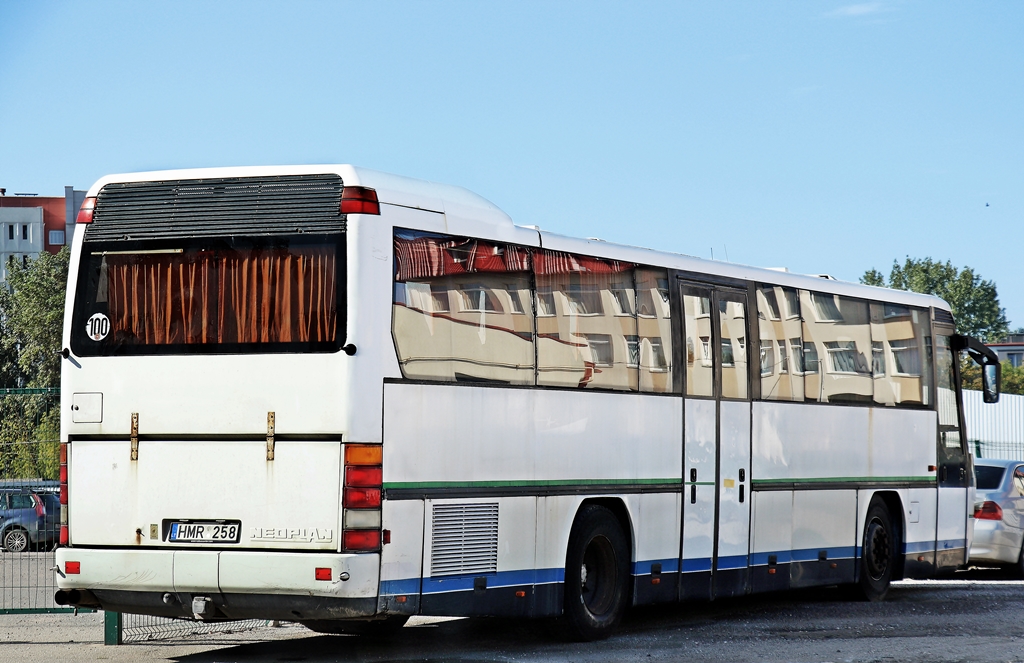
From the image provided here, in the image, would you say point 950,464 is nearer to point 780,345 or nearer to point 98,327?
point 780,345

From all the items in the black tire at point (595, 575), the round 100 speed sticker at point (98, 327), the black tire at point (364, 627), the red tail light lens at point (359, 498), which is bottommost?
the black tire at point (364, 627)

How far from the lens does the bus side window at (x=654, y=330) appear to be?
12688 mm

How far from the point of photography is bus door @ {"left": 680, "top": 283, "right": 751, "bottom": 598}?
1329 centimetres

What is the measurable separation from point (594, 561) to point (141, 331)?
14.2ft

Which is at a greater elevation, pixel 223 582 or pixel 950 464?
pixel 950 464

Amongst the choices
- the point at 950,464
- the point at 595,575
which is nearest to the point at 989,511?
the point at 950,464

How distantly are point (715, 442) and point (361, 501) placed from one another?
512cm

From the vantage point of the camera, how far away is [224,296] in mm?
9906

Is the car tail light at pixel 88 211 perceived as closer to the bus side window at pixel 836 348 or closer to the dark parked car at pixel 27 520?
the dark parked car at pixel 27 520

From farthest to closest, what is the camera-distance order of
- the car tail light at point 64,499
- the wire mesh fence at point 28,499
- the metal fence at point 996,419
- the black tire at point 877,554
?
the metal fence at point 996,419
the black tire at point 877,554
the wire mesh fence at point 28,499
the car tail light at point 64,499

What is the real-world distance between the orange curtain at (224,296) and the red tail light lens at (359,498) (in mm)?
1023

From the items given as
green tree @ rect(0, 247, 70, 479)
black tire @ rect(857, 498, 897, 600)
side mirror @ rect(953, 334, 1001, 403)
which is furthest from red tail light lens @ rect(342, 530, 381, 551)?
green tree @ rect(0, 247, 70, 479)

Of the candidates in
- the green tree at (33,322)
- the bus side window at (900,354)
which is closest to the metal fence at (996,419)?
the bus side window at (900,354)

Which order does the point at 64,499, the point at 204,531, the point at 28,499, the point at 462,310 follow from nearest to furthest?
the point at 204,531 < the point at 64,499 < the point at 462,310 < the point at 28,499
